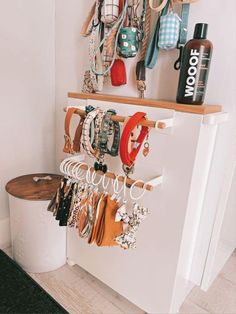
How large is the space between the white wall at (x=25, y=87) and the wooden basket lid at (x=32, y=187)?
148mm

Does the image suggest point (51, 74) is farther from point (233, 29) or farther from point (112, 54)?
point (233, 29)

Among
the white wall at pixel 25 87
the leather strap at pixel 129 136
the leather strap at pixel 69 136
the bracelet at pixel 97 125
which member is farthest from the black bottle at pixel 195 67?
the white wall at pixel 25 87

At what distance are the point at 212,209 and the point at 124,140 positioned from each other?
0.48 m

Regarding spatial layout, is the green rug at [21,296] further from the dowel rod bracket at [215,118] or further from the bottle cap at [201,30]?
the bottle cap at [201,30]

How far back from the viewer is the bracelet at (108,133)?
0.83m

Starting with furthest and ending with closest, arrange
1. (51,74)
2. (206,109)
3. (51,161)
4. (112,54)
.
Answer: (51,161) < (51,74) < (112,54) < (206,109)

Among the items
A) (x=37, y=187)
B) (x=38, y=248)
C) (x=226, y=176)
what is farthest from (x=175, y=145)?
(x=38, y=248)

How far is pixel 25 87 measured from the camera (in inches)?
51.3

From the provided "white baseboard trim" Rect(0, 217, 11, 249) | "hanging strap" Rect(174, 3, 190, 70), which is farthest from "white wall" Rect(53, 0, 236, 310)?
"white baseboard trim" Rect(0, 217, 11, 249)

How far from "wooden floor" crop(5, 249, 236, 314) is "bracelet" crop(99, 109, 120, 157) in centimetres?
70

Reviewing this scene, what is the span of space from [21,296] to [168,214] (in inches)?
28.1

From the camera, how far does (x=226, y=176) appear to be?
2.99 ft

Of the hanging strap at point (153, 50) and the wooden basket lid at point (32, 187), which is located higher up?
the hanging strap at point (153, 50)

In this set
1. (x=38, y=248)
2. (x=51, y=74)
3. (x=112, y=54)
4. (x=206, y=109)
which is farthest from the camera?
(x=51, y=74)
